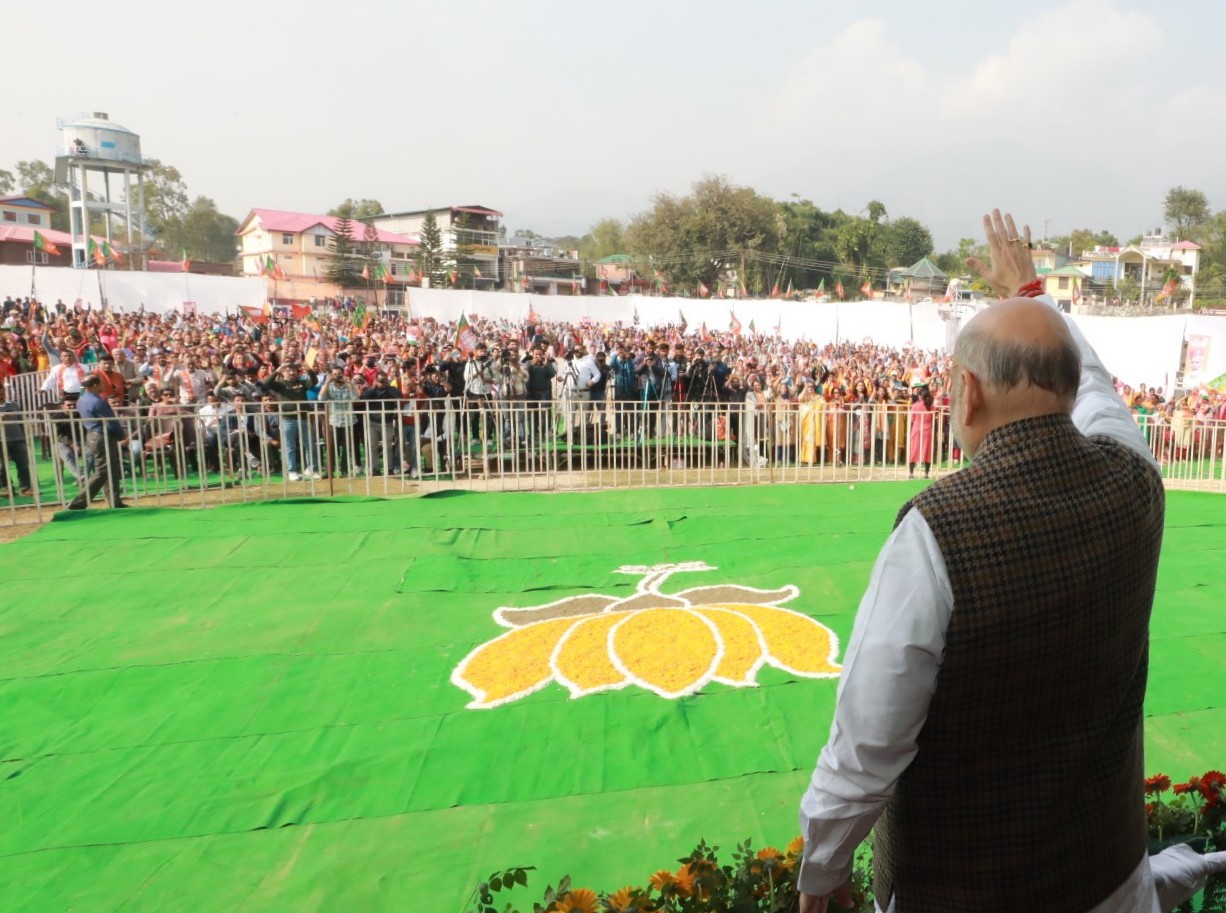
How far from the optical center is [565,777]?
4.07 m

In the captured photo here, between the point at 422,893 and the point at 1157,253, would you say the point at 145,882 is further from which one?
the point at 1157,253

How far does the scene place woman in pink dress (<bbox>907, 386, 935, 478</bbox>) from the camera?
41.7 feet

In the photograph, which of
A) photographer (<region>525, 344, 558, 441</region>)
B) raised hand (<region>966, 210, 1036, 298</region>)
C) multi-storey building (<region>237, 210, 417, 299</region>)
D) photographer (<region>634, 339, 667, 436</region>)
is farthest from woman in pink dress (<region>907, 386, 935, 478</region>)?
multi-storey building (<region>237, 210, 417, 299</region>)

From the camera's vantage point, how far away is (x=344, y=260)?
67000 millimetres

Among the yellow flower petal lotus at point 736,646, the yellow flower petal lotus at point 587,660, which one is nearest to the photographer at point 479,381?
the yellow flower petal lotus at point 587,660

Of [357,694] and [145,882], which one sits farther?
[357,694]

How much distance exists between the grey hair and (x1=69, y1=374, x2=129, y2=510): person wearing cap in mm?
9861

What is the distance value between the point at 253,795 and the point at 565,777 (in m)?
1.41

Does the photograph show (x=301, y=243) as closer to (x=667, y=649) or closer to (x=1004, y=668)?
(x=667, y=649)

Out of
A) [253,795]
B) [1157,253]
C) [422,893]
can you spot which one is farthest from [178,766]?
[1157,253]

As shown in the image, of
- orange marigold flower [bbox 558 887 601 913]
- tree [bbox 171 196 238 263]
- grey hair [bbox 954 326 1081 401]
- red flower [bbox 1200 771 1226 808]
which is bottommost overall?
red flower [bbox 1200 771 1226 808]

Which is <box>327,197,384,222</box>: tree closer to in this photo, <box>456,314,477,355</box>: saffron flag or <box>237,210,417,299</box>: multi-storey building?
<box>237,210,417,299</box>: multi-storey building

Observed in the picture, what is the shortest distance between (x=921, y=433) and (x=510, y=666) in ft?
29.7

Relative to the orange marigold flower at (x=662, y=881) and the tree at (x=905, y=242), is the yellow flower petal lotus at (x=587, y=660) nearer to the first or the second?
the orange marigold flower at (x=662, y=881)
